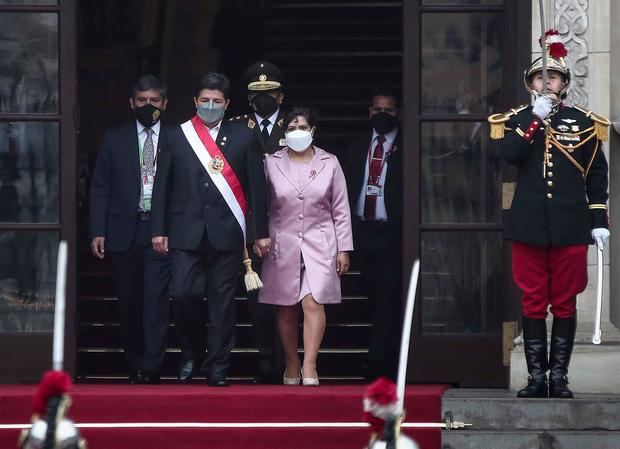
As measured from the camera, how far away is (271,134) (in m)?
12.0

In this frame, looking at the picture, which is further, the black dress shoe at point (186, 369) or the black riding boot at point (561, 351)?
the black dress shoe at point (186, 369)

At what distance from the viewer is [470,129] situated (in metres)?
11.8

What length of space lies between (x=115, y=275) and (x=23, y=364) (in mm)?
789

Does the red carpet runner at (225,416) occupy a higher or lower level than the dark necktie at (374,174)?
lower

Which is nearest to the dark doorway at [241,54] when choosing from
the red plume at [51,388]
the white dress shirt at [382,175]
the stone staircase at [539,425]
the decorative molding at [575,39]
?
the white dress shirt at [382,175]

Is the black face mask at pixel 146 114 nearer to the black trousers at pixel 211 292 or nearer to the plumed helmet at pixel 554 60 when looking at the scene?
the black trousers at pixel 211 292

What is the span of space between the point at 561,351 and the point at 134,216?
9.63 feet

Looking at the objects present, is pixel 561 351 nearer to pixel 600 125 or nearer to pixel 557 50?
pixel 600 125

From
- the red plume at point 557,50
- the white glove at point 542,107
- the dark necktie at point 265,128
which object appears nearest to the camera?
the white glove at point 542,107

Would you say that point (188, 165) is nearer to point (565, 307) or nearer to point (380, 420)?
point (565, 307)

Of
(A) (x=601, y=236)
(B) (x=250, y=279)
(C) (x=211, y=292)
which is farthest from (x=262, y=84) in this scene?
(A) (x=601, y=236)

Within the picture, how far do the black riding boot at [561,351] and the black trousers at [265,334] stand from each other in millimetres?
2157

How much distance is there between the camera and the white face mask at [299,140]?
1137 centimetres

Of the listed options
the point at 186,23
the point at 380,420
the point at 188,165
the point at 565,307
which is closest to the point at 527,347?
the point at 565,307
